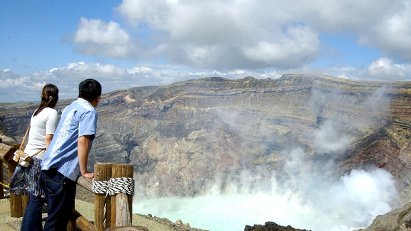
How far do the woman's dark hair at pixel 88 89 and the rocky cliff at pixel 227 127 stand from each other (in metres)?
24.0

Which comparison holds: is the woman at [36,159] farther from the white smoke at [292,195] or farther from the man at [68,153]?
the white smoke at [292,195]

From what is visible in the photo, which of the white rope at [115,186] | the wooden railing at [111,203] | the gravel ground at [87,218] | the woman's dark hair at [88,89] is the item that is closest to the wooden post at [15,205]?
the gravel ground at [87,218]

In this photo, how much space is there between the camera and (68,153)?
3080mm

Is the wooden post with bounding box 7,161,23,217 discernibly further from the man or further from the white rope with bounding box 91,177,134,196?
the white rope with bounding box 91,177,134,196

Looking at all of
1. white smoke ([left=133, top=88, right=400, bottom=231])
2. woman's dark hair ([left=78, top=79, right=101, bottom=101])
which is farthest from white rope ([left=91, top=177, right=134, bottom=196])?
white smoke ([left=133, top=88, right=400, bottom=231])

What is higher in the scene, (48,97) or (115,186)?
(48,97)

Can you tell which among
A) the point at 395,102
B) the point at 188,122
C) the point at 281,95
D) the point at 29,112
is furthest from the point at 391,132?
the point at 29,112

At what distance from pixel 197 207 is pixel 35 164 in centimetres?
2239

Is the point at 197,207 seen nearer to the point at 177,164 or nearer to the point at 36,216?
the point at 177,164

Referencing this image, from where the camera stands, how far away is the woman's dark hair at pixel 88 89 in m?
3.14

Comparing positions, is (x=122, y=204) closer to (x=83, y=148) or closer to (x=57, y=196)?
(x=83, y=148)

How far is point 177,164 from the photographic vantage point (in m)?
28.3

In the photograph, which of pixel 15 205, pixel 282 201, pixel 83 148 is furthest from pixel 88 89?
pixel 282 201

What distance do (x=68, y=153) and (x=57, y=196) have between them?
457mm
